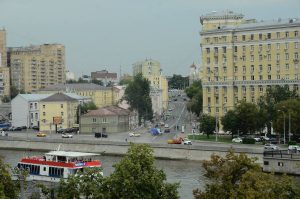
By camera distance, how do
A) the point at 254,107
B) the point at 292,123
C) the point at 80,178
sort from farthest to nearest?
the point at 254,107
the point at 292,123
the point at 80,178

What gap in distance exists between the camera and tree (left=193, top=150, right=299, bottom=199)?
1034 inches

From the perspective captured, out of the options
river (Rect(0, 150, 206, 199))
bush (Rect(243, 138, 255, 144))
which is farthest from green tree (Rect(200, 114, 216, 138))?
river (Rect(0, 150, 206, 199))

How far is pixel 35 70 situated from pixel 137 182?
492 ft

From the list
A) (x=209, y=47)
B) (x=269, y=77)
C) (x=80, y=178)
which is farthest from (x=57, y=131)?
(x=80, y=178)

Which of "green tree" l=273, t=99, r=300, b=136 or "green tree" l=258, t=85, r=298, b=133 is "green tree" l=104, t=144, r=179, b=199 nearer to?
"green tree" l=273, t=99, r=300, b=136

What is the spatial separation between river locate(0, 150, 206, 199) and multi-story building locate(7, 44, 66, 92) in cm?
10423

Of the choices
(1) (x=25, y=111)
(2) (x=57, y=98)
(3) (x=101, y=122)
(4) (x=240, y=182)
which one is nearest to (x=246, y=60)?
(3) (x=101, y=122)

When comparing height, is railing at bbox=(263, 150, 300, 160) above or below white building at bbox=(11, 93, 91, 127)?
below

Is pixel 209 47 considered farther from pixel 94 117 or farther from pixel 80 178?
pixel 80 178

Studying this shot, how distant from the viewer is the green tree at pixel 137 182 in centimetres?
2880

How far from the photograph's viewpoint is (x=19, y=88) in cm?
16912

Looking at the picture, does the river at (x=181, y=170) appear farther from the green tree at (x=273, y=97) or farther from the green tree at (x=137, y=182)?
the green tree at (x=273, y=97)

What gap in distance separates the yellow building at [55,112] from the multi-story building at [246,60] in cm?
2082

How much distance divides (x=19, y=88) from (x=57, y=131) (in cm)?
8053
